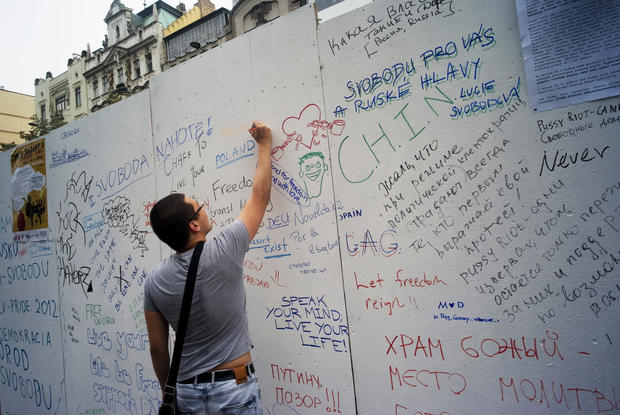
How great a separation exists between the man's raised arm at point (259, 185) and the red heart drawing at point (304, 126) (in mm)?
169

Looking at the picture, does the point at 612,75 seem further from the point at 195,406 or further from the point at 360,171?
the point at 195,406

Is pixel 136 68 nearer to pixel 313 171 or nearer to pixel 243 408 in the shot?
pixel 313 171

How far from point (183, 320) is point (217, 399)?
45 cm

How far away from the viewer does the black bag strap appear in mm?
1845

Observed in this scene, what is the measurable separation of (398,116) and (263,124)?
1.05 meters

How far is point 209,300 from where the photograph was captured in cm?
187

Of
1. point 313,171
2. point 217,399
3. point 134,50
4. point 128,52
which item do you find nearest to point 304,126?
point 313,171

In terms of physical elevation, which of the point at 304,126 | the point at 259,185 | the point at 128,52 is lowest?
the point at 259,185

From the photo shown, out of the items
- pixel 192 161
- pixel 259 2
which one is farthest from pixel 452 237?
pixel 259 2

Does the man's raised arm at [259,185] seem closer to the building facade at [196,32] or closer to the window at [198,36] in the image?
the building facade at [196,32]

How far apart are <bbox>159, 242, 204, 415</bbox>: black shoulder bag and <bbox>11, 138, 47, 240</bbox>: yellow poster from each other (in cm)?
366

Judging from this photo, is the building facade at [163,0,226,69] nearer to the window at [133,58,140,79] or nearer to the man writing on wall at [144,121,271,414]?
the window at [133,58,140,79]

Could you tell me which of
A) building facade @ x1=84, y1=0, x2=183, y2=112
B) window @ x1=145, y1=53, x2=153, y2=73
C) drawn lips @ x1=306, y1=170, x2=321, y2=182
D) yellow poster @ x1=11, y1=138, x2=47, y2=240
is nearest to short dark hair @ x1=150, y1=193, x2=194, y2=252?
drawn lips @ x1=306, y1=170, x2=321, y2=182

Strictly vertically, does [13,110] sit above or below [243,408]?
above
